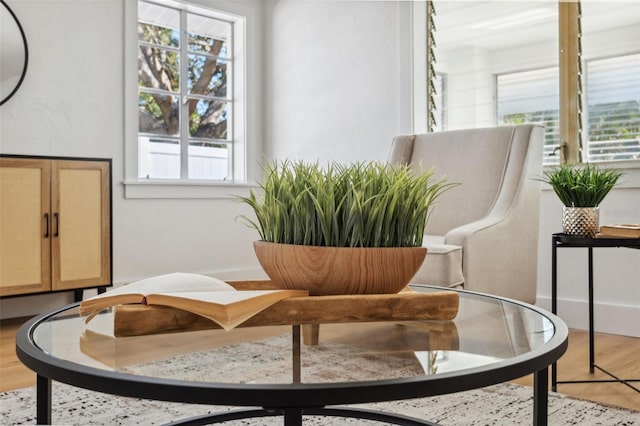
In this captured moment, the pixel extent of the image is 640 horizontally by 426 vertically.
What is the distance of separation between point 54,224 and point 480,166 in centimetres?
205

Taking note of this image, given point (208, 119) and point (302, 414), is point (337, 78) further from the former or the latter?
point (302, 414)

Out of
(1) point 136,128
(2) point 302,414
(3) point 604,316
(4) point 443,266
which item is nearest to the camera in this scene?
(2) point 302,414

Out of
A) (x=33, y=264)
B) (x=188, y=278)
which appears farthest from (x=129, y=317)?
(x=33, y=264)

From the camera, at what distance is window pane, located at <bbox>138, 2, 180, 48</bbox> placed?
4.04 metres

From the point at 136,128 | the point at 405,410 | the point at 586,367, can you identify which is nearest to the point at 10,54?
the point at 136,128

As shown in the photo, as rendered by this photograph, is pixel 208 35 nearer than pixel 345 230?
No

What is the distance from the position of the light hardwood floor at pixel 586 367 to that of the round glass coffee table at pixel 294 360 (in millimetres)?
1149

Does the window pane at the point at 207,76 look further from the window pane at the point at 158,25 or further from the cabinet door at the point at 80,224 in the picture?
the cabinet door at the point at 80,224

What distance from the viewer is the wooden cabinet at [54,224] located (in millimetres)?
2836

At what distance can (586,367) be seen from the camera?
228 centimetres

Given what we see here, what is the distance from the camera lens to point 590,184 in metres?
2.04

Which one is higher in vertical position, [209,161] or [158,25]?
[158,25]

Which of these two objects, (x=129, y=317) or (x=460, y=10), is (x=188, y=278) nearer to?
(x=129, y=317)

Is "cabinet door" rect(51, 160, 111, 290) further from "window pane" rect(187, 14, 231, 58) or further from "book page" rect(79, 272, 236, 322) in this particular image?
"book page" rect(79, 272, 236, 322)
